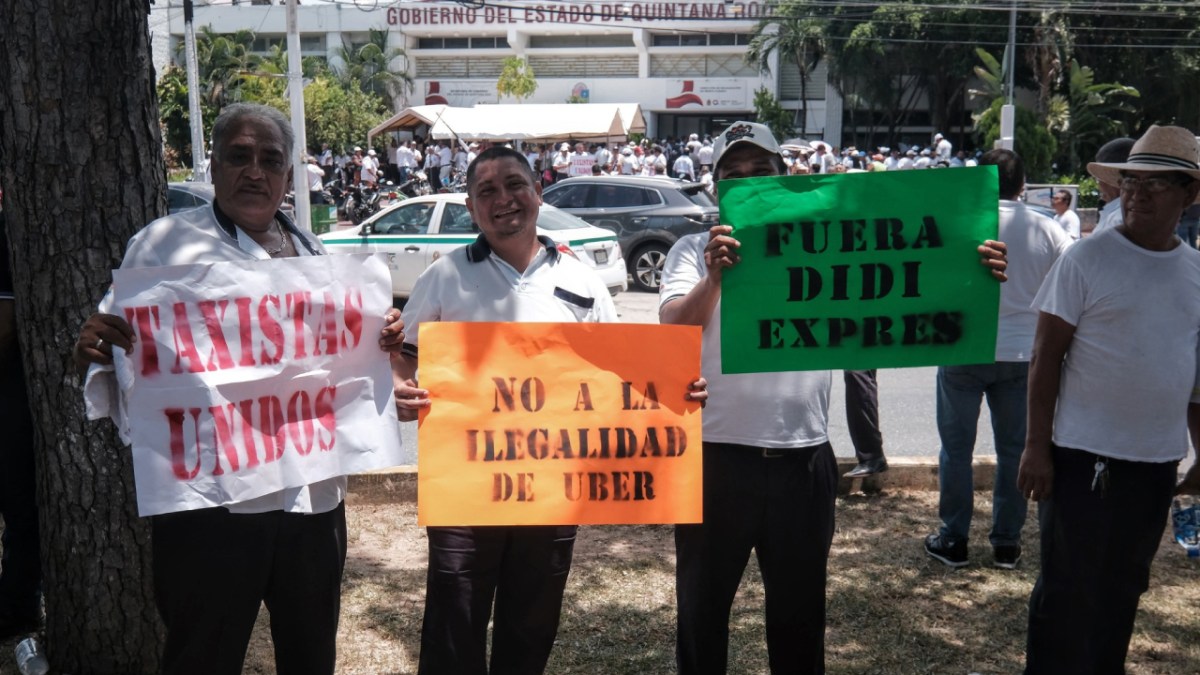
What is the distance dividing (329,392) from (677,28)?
62721 millimetres

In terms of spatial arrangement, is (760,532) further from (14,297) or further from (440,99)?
(440,99)

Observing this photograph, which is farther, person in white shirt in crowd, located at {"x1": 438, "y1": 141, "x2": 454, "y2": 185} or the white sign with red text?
person in white shirt in crowd, located at {"x1": 438, "y1": 141, "x2": 454, "y2": 185}

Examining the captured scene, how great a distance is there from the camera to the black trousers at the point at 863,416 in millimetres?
6328

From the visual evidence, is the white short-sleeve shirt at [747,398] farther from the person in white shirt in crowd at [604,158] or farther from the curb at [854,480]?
the person in white shirt in crowd at [604,158]

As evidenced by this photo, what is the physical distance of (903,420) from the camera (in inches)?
354

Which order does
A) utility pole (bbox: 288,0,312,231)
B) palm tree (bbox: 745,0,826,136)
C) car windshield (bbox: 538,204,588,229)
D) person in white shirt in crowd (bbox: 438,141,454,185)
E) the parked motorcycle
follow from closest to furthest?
car windshield (bbox: 538,204,588,229), utility pole (bbox: 288,0,312,231), the parked motorcycle, person in white shirt in crowd (bbox: 438,141,454,185), palm tree (bbox: 745,0,826,136)

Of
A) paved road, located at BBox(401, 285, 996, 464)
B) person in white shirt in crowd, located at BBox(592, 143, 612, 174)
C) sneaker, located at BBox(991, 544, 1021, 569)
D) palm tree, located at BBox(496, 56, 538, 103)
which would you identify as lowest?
paved road, located at BBox(401, 285, 996, 464)

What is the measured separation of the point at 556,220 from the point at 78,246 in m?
11.2

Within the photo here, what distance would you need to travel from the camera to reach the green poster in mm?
3459

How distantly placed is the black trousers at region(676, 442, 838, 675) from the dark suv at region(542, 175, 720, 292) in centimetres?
1343

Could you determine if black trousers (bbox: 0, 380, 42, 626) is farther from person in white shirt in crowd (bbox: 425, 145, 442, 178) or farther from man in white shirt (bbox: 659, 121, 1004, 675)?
person in white shirt in crowd (bbox: 425, 145, 442, 178)

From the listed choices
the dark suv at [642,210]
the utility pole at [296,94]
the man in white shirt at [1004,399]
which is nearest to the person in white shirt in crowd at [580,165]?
the utility pole at [296,94]

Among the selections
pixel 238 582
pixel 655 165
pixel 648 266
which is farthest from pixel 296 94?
pixel 238 582

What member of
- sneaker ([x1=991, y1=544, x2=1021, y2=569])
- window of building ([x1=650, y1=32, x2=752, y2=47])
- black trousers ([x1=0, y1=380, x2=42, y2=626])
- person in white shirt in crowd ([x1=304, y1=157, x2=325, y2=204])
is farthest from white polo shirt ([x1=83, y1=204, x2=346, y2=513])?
window of building ([x1=650, y1=32, x2=752, y2=47])
